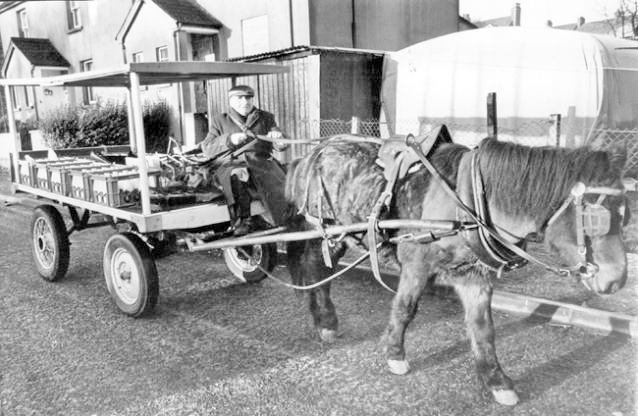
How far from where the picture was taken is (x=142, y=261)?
183 inches

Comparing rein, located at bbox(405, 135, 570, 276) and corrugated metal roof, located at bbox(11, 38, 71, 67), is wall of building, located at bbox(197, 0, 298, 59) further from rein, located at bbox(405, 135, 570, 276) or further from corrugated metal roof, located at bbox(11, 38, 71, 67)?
rein, located at bbox(405, 135, 570, 276)

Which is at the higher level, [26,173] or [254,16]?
[254,16]

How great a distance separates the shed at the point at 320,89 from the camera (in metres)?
11.8

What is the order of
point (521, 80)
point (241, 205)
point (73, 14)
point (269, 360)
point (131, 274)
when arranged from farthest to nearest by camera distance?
point (73, 14), point (521, 80), point (131, 274), point (241, 205), point (269, 360)

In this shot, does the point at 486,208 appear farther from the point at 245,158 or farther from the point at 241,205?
the point at 245,158

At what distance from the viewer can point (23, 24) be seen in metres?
26.9

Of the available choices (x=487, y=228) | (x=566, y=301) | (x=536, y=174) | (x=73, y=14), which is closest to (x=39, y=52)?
(x=73, y=14)

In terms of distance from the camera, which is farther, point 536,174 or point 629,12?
point 629,12

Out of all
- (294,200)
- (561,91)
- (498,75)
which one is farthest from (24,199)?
(561,91)

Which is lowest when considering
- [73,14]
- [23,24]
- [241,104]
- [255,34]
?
[241,104]

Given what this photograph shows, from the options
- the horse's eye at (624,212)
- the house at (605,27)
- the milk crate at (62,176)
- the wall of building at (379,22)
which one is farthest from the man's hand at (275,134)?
the house at (605,27)

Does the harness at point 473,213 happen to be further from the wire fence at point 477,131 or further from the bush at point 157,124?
the bush at point 157,124

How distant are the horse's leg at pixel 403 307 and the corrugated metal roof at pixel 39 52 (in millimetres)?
24407

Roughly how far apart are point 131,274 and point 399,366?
2.60 metres
